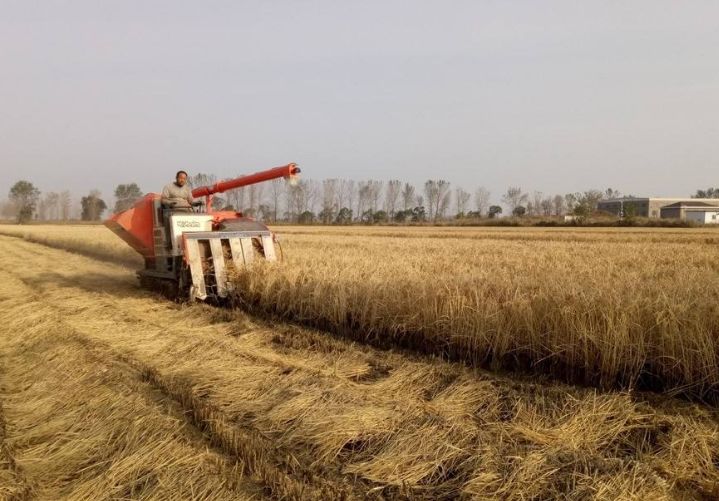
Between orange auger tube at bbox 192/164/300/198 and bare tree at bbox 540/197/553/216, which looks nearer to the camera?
orange auger tube at bbox 192/164/300/198

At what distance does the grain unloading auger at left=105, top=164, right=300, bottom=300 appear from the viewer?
8.18 meters

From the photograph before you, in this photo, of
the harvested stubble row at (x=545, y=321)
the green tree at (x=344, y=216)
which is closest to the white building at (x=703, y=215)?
the green tree at (x=344, y=216)

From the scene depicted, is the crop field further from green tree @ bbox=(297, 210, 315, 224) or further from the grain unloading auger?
green tree @ bbox=(297, 210, 315, 224)

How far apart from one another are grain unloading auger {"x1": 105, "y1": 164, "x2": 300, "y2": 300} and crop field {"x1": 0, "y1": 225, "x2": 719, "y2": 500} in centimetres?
151

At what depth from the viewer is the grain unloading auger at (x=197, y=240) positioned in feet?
26.8

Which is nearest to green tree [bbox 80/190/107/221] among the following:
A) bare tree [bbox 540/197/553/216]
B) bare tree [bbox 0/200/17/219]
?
bare tree [bbox 0/200/17/219]

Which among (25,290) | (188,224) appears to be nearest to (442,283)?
(188,224)

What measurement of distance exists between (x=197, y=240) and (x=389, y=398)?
5.33 meters

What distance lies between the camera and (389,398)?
157 inches

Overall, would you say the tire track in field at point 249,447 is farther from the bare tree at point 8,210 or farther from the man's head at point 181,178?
the bare tree at point 8,210

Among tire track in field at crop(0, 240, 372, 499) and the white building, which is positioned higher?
the white building

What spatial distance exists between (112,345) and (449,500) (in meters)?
4.60

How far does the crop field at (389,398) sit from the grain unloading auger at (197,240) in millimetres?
1509

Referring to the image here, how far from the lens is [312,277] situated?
7281mm
